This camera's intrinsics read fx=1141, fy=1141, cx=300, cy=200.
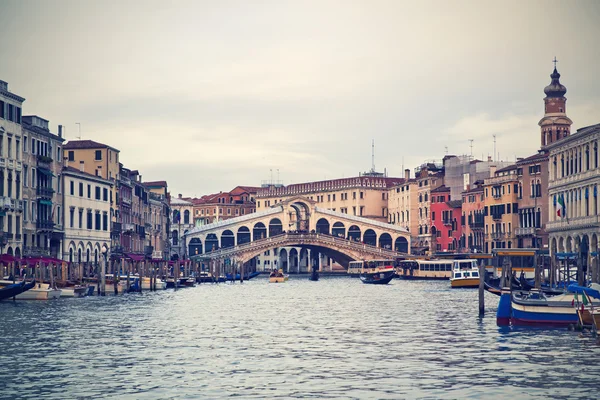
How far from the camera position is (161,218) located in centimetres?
10600

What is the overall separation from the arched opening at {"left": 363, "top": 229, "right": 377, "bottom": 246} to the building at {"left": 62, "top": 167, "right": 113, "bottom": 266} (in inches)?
1900

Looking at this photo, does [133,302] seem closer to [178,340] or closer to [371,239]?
[178,340]

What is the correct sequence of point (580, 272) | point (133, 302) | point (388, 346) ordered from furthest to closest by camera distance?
point (133, 302) → point (580, 272) → point (388, 346)

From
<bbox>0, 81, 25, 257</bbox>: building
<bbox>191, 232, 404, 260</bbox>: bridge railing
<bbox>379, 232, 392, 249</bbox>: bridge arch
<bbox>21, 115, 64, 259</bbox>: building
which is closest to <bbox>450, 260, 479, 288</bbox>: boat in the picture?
<bbox>21, 115, 64, 259</bbox>: building

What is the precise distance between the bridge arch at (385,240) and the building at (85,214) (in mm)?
48123

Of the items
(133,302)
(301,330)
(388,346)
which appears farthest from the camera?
(133,302)

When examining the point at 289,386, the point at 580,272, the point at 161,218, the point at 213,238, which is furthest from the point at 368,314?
the point at 213,238

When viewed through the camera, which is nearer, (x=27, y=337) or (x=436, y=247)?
(x=27, y=337)

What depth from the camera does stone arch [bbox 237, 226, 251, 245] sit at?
392 ft

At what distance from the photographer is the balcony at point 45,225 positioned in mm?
60156

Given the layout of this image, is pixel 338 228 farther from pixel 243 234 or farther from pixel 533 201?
pixel 533 201

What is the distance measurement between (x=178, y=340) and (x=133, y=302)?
19.2 metres

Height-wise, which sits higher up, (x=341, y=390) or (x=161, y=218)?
(x=161, y=218)

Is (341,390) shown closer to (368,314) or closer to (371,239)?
(368,314)
